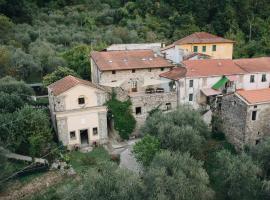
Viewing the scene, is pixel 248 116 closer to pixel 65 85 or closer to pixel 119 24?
pixel 65 85

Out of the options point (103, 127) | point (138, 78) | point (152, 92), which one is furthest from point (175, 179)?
point (138, 78)

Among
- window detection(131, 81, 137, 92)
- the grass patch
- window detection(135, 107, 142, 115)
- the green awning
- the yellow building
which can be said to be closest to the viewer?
the grass patch

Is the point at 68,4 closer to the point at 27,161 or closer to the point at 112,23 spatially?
the point at 112,23

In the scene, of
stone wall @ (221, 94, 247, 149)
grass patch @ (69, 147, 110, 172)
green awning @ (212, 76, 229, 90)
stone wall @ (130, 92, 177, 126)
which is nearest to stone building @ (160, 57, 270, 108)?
green awning @ (212, 76, 229, 90)

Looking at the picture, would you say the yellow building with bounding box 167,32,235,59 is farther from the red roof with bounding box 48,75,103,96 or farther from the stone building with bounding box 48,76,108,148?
the red roof with bounding box 48,75,103,96

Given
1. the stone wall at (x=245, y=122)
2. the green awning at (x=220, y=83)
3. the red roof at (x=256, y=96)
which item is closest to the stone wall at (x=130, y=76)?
the green awning at (x=220, y=83)

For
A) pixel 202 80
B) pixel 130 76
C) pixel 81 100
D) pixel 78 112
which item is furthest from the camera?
pixel 130 76

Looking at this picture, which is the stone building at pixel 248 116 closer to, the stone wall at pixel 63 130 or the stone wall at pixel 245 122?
the stone wall at pixel 245 122

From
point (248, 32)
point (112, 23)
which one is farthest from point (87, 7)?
point (248, 32)
